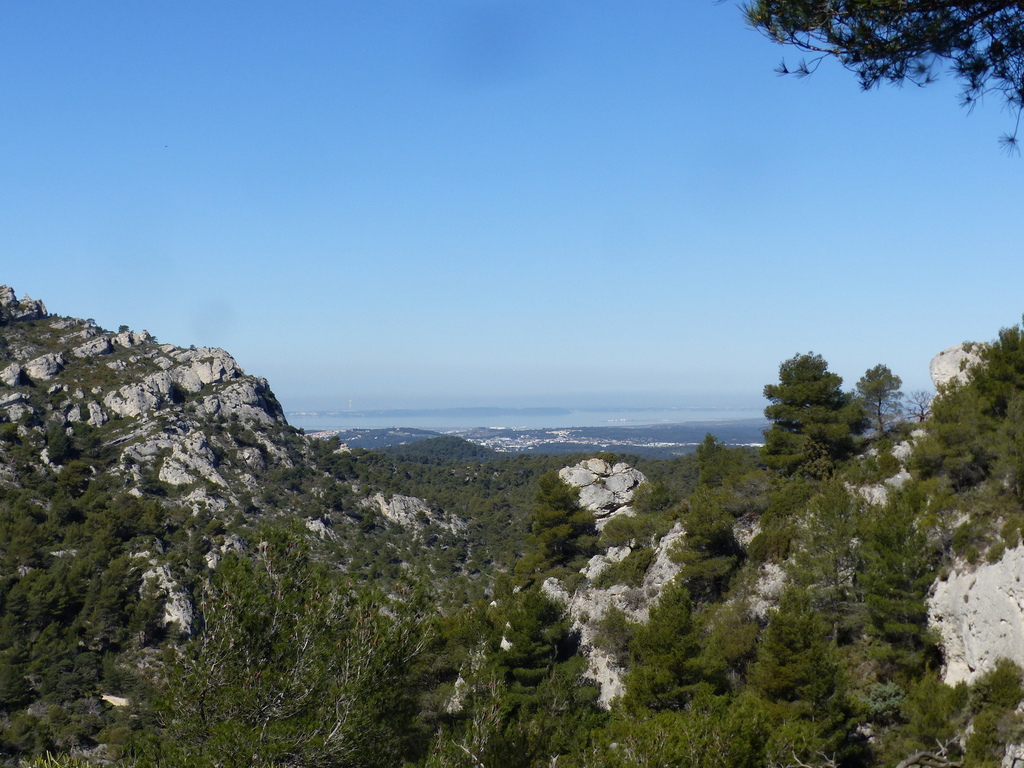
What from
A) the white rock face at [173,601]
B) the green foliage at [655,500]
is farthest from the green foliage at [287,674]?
the white rock face at [173,601]

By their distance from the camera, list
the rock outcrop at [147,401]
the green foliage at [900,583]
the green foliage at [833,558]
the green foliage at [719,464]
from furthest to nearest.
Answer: the rock outcrop at [147,401] < the green foliage at [719,464] < the green foliage at [833,558] < the green foliage at [900,583]

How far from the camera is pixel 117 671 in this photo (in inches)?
1200

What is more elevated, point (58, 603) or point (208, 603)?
point (208, 603)

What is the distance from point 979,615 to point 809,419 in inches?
496

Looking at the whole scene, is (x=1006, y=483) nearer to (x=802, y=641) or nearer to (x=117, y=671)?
(x=802, y=641)

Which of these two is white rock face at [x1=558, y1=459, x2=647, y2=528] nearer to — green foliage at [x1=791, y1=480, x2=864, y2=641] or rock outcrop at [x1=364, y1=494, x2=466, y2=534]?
green foliage at [x1=791, y1=480, x2=864, y2=641]

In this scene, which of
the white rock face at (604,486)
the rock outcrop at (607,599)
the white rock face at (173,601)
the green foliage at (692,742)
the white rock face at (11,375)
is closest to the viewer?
the green foliage at (692,742)

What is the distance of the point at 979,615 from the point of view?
14336 millimetres

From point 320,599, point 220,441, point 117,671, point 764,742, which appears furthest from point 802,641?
point 220,441

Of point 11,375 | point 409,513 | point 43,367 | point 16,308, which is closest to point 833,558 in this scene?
point 409,513

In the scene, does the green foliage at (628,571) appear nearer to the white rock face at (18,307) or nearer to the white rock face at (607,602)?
the white rock face at (607,602)

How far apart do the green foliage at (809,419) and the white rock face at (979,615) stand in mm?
→ 9971

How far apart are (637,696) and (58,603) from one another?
31.9 m

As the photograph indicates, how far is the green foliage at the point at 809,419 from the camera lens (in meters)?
25.8
